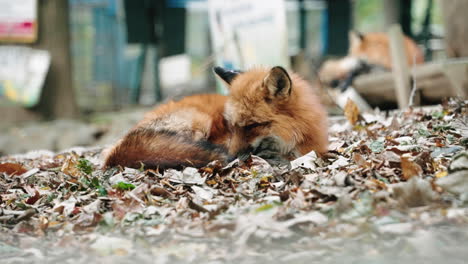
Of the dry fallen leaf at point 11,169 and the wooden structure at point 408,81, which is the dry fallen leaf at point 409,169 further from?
the dry fallen leaf at point 11,169

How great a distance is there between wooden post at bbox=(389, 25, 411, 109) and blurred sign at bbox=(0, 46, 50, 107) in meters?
7.69

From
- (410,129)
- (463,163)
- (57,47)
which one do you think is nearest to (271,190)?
(463,163)

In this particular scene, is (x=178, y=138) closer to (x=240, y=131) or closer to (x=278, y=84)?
(x=240, y=131)

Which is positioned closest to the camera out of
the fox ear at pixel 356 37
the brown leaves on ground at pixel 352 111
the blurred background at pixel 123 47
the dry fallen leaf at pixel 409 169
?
the dry fallen leaf at pixel 409 169

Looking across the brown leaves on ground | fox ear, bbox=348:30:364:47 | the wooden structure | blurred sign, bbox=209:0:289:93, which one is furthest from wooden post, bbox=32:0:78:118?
the brown leaves on ground

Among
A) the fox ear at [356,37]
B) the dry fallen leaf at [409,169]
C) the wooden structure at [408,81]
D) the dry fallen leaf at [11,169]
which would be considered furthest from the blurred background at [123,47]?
the dry fallen leaf at [409,169]

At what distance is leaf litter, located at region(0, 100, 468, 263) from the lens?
7.48 ft

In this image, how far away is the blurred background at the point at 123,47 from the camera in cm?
1082

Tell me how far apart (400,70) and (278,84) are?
334 centimetres

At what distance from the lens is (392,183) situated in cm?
293

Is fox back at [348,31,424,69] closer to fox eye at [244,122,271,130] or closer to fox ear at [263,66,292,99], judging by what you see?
fox ear at [263,66,292,99]

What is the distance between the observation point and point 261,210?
2.69m

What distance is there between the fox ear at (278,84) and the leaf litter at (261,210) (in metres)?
0.54

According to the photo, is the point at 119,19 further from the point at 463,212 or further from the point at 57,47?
the point at 463,212
